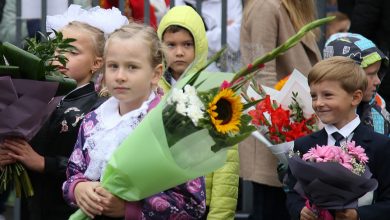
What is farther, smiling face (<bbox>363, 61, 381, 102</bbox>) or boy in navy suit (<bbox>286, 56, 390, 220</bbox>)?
smiling face (<bbox>363, 61, 381, 102</bbox>)

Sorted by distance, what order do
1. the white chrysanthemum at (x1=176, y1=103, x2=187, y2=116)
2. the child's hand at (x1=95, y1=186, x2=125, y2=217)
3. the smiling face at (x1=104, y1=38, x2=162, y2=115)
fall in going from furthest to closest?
the smiling face at (x1=104, y1=38, x2=162, y2=115), the child's hand at (x1=95, y1=186, x2=125, y2=217), the white chrysanthemum at (x1=176, y1=103, x2=187, y2=116)

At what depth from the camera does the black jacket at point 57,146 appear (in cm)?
552

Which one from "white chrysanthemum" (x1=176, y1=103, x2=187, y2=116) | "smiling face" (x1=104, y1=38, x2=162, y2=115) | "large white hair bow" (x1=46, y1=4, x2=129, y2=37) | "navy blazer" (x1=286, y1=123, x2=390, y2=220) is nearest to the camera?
"white chrysanthemum" (x1=176, y1=103, x2=187, y2=116)

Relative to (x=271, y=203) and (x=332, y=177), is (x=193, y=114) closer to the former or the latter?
(x=332, y=177)

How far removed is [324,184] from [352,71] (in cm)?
80

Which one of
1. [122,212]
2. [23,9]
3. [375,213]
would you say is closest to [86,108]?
[122,212]

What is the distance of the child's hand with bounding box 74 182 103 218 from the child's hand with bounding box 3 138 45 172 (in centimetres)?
76

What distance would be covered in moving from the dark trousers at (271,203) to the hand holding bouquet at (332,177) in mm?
1512

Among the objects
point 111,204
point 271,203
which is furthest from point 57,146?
point 271,203

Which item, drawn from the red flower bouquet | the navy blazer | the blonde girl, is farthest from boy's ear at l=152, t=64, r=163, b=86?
the red flower bouquet

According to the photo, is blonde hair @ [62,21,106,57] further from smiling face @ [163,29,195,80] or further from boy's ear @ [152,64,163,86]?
boy's ear @ [152,64,163,86]

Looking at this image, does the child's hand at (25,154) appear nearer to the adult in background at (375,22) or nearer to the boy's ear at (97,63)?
the boy's ear at (97,63)

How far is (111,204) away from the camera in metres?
4.43

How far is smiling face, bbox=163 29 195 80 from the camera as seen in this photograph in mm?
6141
